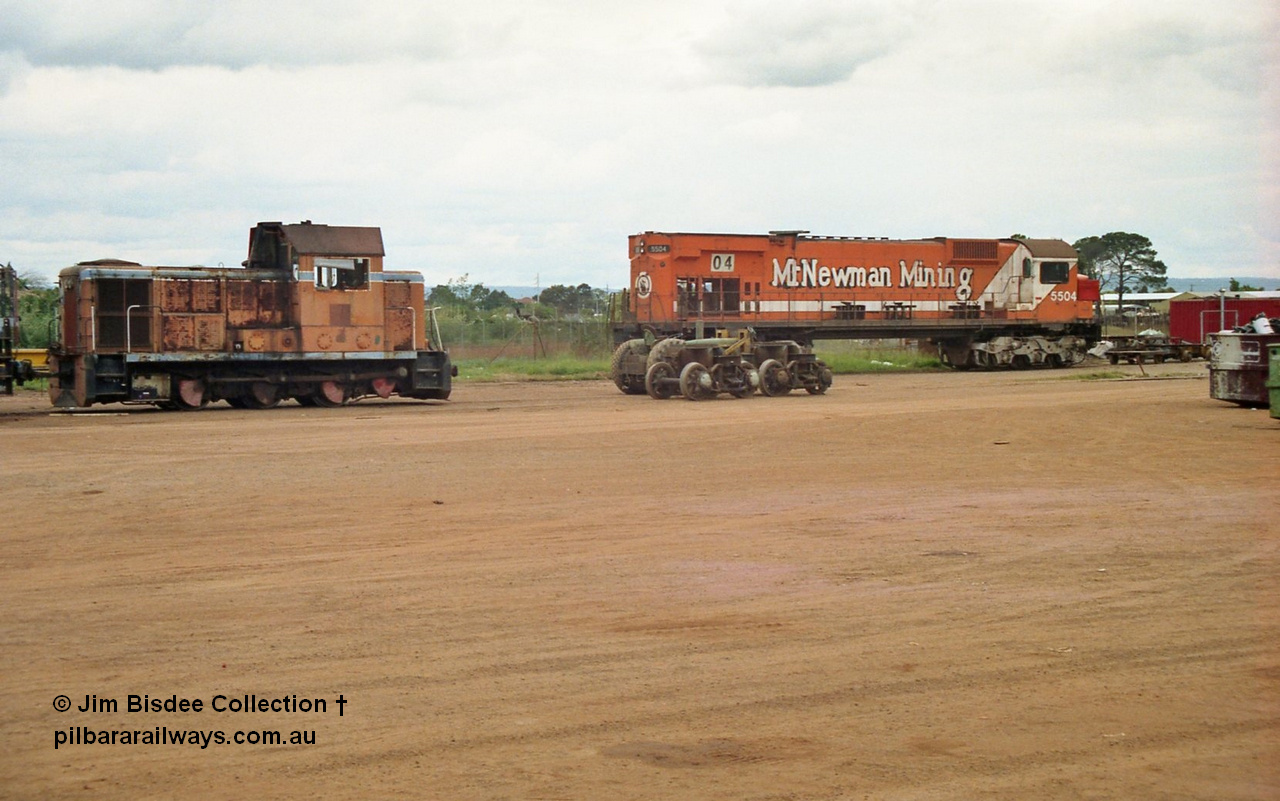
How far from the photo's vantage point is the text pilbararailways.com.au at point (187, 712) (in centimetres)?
570

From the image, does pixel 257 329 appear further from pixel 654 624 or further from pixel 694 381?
pixel 654 624

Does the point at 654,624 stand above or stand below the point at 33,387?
below

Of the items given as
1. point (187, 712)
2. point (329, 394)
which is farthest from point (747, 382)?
point (187, 712)

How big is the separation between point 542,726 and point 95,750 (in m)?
1.93

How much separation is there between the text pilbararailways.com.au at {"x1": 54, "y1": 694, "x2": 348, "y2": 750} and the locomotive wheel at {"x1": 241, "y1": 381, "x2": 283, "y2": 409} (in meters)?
22.2

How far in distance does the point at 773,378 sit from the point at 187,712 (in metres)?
25.4

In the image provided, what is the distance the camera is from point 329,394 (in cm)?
2873

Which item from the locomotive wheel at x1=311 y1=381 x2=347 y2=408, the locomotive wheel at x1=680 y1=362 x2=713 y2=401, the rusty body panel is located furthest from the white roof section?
the locomotive wheel at x1=311 y1=381 x2=347 y2=408

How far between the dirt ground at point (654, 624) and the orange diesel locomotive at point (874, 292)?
22.2 m

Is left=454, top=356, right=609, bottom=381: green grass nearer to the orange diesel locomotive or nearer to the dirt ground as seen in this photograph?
the orange diesel locomotive

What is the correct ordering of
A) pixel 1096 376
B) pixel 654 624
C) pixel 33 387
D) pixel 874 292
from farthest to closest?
pixel 874 292, pixel 1096 376, pixel 33 387, pixel 654 624

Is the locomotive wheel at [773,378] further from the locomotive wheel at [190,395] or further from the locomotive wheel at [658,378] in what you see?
the locomotive wheel at [190,395]

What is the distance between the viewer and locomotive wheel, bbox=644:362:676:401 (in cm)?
2970

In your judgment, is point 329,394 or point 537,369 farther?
point 537,369
